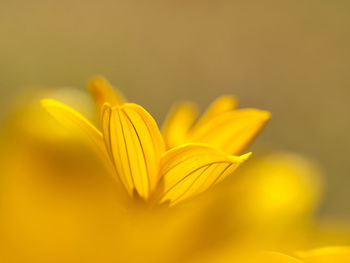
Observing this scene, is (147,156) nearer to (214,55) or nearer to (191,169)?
(191,169)

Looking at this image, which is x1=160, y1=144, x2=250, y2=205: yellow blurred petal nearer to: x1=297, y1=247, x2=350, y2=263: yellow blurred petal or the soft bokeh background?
x1=297, y1=247, x2=350, y2=263: yellow blurred petal

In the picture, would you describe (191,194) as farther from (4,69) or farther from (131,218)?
(4,69)

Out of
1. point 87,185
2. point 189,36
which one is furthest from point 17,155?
point 189,36

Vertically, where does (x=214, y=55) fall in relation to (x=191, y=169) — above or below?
above

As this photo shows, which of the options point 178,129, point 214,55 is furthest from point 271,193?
point 214,55

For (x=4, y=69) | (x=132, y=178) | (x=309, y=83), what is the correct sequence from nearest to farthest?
(x=132, y=178)
(x=4, y=69)
(x=309, y=83)

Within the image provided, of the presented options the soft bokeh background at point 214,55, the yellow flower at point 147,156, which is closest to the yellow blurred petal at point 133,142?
the yellow flower at point 147,156

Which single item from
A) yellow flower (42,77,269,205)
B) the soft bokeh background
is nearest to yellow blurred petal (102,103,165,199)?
yellow flower (42,77,269,205)
